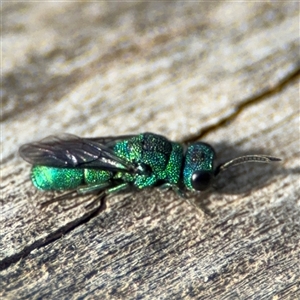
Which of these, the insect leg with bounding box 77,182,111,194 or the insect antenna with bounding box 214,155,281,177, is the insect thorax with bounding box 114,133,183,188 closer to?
the insect leg with bounding box 77,182,111,194

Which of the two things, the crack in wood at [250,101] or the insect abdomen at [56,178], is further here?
the crack in wood at [250,101]

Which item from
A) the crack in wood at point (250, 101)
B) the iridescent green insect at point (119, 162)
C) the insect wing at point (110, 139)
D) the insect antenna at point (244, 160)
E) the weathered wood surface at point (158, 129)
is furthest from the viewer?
the crack in wood at point (250, 101)

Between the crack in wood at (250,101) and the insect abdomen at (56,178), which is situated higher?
the insect abdomen at (56,178)

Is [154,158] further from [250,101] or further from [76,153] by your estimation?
[250,101]

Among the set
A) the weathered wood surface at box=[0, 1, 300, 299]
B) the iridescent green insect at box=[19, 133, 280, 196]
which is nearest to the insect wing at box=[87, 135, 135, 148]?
the iridescent green insect at box=[19, 133, 280, 196]

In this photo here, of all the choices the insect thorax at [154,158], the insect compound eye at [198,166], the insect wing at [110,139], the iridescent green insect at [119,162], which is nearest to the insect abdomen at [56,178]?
the iridescent green insect at [119,162]

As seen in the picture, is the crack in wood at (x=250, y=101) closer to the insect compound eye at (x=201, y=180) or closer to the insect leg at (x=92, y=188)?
the insect compound eye at (x=201, y=180)

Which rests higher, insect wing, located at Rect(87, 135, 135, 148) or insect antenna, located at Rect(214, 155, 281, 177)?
insect wing, located at Rect(87, 135, 135, 148)
